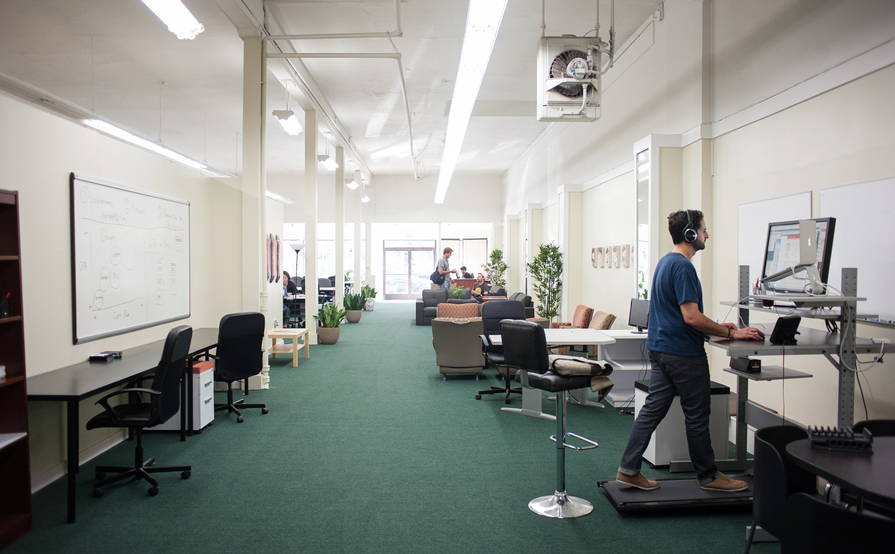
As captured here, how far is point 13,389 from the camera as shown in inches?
103

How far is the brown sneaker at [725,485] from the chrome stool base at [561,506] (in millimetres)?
696

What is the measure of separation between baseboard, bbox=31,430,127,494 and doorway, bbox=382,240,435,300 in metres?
14.6

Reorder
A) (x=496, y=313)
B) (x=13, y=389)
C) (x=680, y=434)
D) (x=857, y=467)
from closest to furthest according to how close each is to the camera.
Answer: (x=857, y=467)
(x=13, y=389)
(x=680, y=434)
(x=496, y=313)

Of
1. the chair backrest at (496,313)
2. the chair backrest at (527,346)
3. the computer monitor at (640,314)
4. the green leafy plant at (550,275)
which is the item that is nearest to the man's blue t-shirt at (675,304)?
the chair backrest at (527,346)

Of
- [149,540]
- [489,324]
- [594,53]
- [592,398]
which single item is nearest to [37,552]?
[149,540]

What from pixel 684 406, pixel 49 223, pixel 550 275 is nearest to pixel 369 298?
pixel 550 275

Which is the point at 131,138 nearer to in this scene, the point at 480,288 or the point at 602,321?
the point at 602,321

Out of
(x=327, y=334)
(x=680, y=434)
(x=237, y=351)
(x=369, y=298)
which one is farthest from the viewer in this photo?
(x=369, y=298)

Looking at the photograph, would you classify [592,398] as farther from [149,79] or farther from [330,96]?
[149,79]

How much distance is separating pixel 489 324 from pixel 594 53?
299cm

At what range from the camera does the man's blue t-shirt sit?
2689 millimetres

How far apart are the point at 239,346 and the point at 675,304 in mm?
3726

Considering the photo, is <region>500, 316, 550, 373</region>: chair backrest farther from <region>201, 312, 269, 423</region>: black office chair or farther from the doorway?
the doorway

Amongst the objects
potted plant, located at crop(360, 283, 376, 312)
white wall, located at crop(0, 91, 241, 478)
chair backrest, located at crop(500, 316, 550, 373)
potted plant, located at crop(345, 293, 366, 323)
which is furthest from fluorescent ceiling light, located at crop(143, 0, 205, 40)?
potted plant, located at crop(360, 283, 376, 312)
